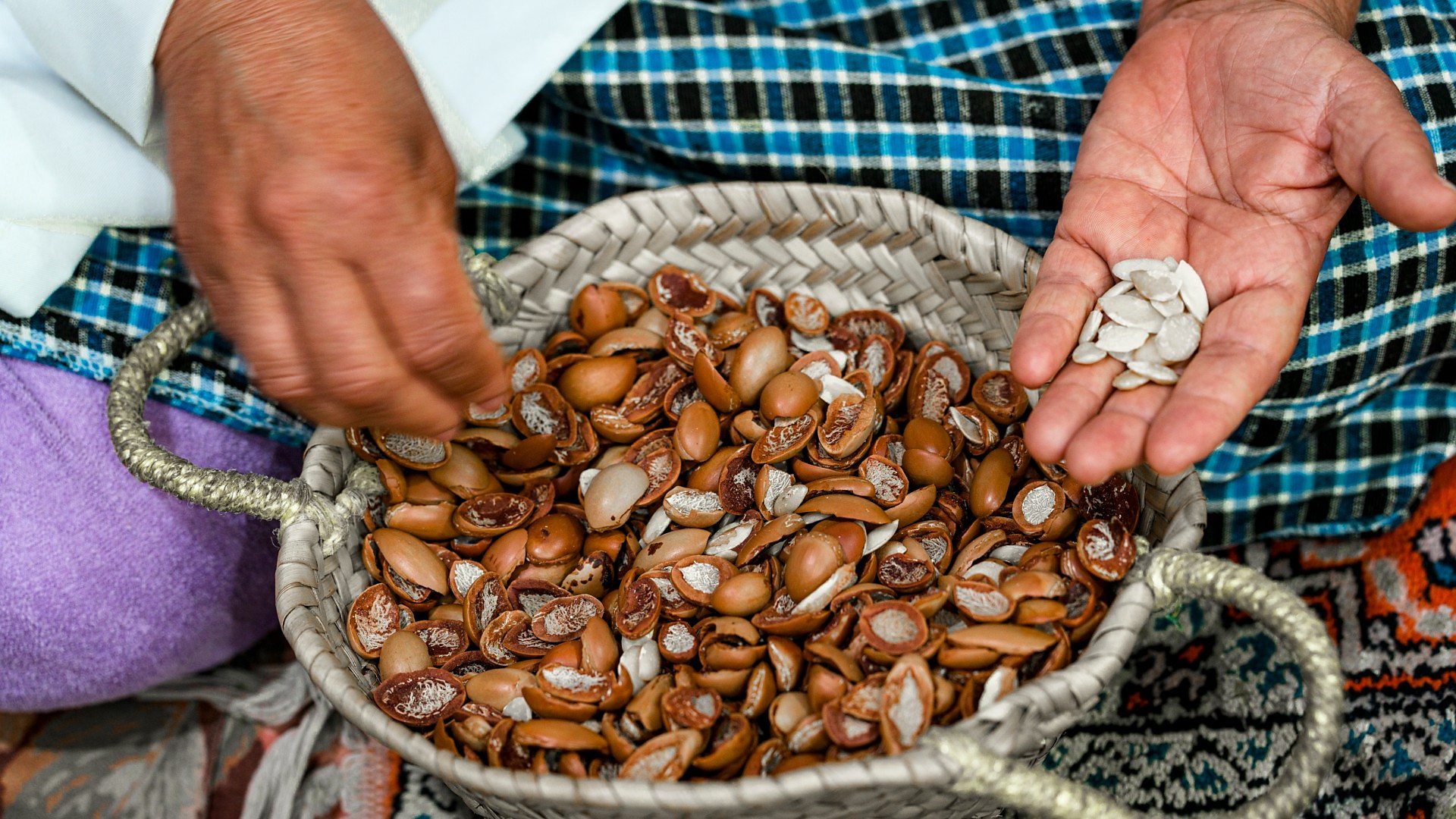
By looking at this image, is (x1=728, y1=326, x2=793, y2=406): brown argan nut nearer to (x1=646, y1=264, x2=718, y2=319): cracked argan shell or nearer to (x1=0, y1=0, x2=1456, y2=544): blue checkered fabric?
(x1=646, y1=264, x2=718, y2=319): cracked argan shell

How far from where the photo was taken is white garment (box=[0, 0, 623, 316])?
2.99ft

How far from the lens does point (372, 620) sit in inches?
34.8

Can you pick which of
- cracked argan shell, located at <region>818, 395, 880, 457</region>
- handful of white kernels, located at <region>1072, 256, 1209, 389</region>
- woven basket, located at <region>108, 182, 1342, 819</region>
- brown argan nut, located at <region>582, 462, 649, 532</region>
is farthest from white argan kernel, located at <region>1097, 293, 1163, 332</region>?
brown argan nut, located at <region>582, 462, 649, 532</region>

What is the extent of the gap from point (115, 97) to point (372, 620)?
0.52 meters

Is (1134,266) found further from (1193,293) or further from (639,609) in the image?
→ (639,609)

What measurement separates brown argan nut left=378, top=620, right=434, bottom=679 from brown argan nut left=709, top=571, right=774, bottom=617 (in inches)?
9.6

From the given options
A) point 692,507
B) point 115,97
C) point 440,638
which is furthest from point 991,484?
point 115,97

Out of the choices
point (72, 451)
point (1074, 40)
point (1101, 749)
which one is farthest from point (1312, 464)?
point (72, 451)

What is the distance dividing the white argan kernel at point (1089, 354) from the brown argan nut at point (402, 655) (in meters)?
0.58

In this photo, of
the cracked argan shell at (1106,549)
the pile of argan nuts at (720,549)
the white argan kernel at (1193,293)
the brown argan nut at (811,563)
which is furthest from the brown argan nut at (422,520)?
the white argan kernel at (1193,293)

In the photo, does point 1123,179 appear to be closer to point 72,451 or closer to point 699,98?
point 699,98

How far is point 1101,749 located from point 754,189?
2.27 feet

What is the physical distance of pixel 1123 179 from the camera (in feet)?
3.10

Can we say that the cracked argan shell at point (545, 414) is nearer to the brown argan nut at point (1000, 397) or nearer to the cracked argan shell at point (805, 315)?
the cracked argan shell at point (805, 315)
